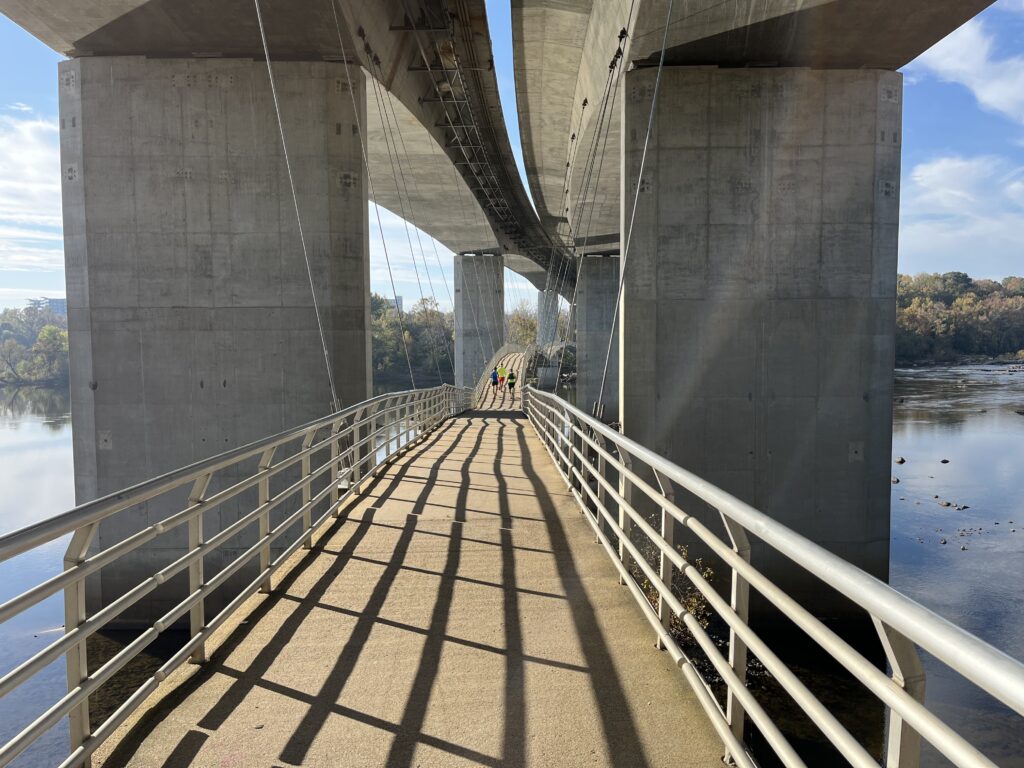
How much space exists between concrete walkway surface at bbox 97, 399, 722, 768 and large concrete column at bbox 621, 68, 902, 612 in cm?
874

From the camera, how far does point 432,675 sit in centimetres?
353

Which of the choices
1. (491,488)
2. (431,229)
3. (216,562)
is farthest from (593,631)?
(431,229)

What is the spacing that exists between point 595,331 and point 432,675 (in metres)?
40.6

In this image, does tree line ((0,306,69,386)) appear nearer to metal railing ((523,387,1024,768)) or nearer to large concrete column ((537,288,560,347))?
large concrete column ((537,288,560,347))

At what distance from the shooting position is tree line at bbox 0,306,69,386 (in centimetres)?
8400

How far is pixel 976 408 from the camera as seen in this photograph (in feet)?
187

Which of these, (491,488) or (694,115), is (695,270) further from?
(491,488)

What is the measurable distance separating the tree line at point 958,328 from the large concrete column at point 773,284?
9350 centimetres

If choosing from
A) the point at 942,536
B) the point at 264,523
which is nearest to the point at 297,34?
the point at 264,523

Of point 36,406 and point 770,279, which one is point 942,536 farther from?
point 36,406

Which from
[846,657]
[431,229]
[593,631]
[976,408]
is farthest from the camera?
[976,408]

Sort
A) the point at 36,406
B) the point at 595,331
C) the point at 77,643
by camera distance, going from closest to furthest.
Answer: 1. the point at 77,643
2. the point at 595,331
3. the point at 36,406

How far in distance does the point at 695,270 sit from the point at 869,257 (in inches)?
133

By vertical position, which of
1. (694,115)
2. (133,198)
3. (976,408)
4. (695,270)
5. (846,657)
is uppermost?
(694,115)
